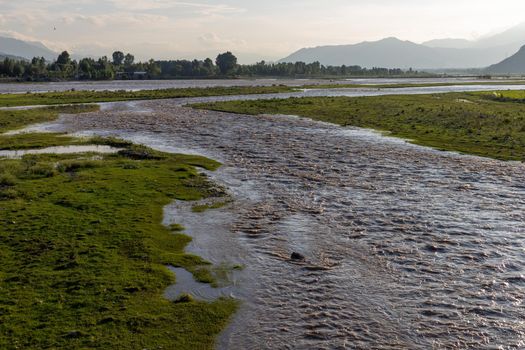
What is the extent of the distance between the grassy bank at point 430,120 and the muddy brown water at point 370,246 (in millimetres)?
5191

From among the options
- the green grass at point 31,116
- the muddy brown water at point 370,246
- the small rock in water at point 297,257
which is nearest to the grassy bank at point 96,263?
the muddy brown water at point 370,246

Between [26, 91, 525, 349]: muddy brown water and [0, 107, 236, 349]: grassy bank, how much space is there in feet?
4.40

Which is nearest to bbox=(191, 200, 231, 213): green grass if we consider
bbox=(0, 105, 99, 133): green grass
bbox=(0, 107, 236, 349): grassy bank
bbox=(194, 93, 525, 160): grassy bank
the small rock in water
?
bbox=(0, 107, 236, 349): grassy bank

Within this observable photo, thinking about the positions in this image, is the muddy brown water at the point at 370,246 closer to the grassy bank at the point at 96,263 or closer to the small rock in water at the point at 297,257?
the small rock in water at the point at 297,257

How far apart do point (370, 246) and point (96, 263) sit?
11148mm

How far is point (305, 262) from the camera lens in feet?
61.1

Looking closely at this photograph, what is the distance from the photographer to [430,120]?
5766 centimetres

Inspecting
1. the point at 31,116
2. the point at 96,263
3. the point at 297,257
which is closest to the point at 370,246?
the point at 297,257

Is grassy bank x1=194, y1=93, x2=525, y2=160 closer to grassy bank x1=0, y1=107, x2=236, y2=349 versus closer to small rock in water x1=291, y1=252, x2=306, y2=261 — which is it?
small rock in water x1=291, y1=252, x2=306, y2=261

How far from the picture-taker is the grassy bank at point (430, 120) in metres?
42.1

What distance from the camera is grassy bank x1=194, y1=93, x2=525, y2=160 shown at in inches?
1656

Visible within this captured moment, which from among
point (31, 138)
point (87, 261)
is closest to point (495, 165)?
point (87, 261)

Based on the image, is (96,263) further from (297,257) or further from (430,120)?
(430,120)

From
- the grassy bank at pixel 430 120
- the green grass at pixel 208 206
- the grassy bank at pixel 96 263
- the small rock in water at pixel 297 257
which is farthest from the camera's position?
the grassy bank at pixel 430 120
